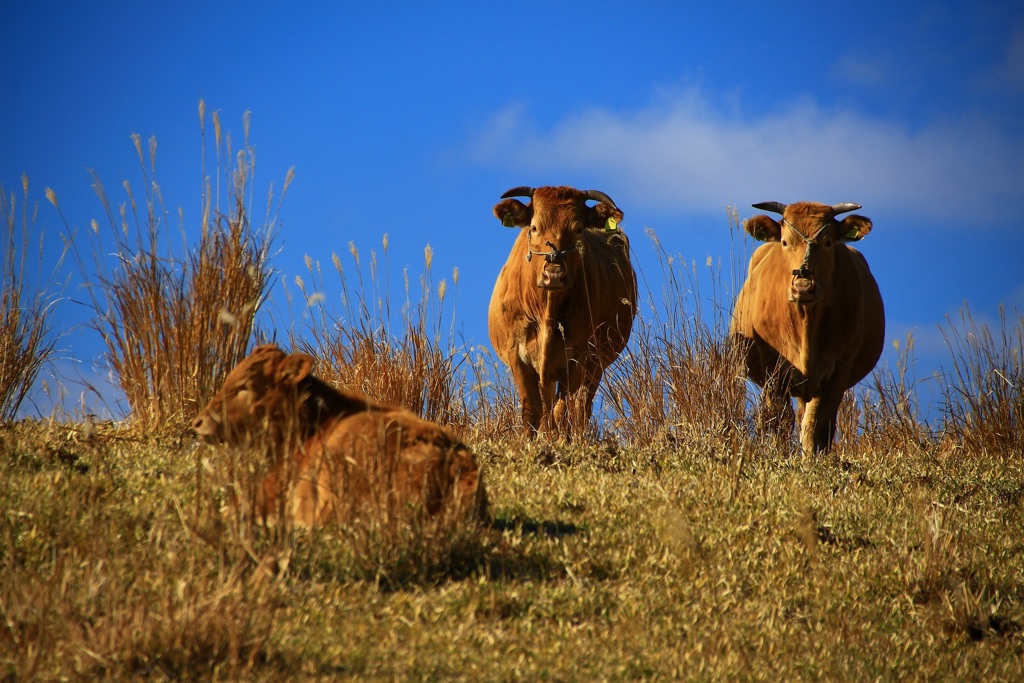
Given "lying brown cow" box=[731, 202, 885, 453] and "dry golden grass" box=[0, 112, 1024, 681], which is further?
"lying brown cow" box=[731, 202, 885, 453]

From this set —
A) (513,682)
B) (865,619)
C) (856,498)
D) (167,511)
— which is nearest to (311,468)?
(167,511)

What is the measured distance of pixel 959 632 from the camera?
524 cm

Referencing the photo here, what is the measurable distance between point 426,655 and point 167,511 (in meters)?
1.82

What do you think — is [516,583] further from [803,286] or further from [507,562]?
[803,286]

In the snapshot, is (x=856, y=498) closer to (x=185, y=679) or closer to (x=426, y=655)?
(x=426, y=655)

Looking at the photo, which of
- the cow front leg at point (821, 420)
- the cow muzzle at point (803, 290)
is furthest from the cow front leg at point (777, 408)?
the cow muzzle at point (803, 290)

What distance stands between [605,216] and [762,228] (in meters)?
1.50

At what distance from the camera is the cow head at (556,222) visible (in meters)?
9.34

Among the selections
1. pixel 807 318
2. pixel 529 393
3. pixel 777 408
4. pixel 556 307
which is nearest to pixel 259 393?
pixel 556 307

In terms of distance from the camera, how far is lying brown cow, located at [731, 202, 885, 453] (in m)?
9.63

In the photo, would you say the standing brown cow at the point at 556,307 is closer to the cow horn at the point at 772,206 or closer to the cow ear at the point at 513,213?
the cow ear at the point at 513,213

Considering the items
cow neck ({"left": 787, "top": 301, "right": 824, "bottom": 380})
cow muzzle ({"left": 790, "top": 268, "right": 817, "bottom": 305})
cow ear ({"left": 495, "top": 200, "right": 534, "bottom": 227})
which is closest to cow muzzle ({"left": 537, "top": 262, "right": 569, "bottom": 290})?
cow ear ({"left": 495, "top": 200, "right": 534, "bottom": 227})

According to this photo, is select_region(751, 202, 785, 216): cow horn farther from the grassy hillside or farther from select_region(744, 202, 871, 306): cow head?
the grassy hillside

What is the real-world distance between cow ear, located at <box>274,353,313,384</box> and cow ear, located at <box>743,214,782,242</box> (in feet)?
19.8
